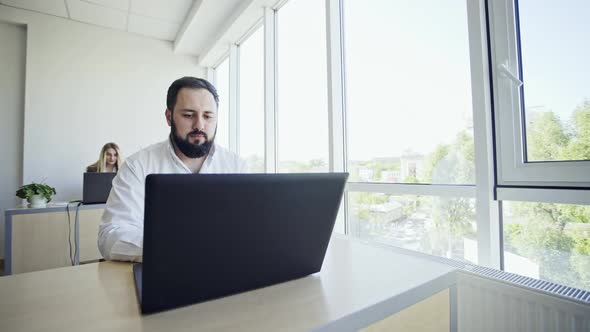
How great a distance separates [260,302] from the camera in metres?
0.51

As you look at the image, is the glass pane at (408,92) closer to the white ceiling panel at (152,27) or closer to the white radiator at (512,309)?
the white radiator at (512,309)

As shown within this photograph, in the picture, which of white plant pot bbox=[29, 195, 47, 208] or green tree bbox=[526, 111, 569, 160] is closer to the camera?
green tree bbox=[526, 111, 569, 160]

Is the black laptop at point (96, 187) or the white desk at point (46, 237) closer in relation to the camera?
the white desk at point (46, 237)

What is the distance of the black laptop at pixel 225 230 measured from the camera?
0.42 m

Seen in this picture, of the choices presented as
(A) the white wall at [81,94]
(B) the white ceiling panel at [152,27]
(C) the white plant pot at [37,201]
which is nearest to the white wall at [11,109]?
(A) the white wall at [81,94]

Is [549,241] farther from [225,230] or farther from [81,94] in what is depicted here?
[81,94]

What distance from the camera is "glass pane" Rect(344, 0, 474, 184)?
4.51 feet

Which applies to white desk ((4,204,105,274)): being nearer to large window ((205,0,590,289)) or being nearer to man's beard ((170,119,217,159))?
man's beard ((170,119,217,159))

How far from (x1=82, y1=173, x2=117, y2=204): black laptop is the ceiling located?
195 cm

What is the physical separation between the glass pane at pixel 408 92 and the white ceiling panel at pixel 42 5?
3.35 metres

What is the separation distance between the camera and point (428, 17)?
4.96ft

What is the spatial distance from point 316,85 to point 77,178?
324 cm

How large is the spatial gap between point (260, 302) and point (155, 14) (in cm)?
398

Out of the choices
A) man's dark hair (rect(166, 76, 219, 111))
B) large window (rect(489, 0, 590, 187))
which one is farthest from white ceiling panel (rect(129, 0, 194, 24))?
large window (rect(489, 0, 590, 187))
